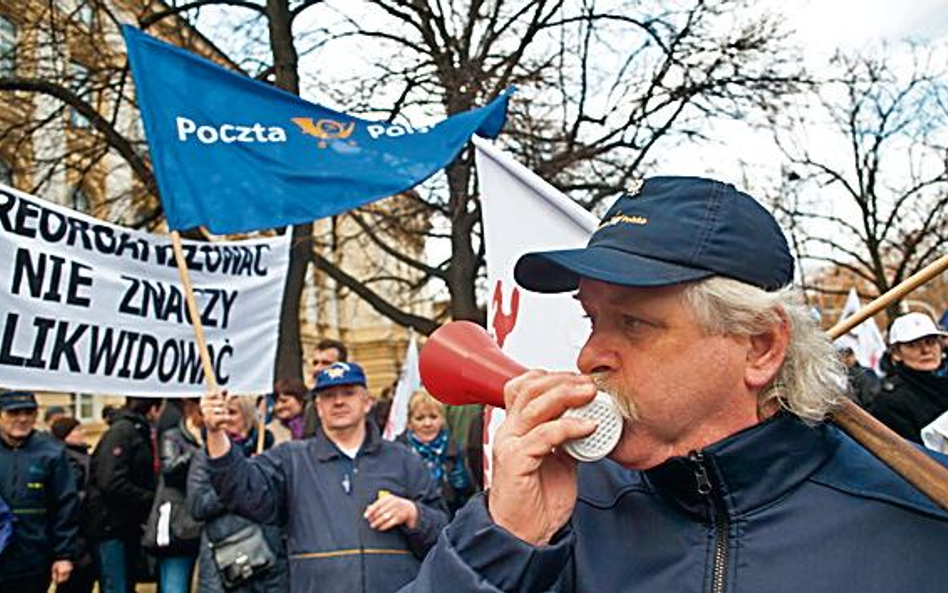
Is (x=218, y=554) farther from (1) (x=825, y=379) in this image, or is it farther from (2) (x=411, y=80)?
(2) (x=411, y=80)

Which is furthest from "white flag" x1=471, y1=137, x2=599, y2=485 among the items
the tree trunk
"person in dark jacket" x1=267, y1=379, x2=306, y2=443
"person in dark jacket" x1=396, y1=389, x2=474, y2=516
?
the tree trunk

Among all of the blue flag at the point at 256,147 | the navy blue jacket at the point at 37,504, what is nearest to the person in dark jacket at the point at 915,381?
the blue flag at the point at 256,147

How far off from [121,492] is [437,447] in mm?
2134

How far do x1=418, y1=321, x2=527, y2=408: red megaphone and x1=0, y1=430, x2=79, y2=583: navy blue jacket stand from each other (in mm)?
5047

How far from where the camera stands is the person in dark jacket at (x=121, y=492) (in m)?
6.42

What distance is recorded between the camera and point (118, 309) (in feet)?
14.6

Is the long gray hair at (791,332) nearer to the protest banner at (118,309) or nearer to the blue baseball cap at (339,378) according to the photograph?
the blue baseball cap at (339,378)

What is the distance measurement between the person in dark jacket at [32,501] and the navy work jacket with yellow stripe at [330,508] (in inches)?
97.6

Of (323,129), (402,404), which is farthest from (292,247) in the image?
(323,129)

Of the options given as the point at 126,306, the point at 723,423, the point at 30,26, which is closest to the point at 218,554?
the point at 126,306

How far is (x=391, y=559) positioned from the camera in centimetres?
Answer: 407

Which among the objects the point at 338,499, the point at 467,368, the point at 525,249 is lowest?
the point at 338,499

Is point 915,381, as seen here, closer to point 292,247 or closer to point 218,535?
point 218,535

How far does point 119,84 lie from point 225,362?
896 cm
